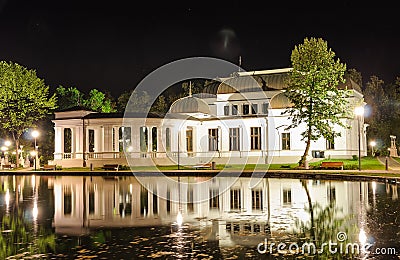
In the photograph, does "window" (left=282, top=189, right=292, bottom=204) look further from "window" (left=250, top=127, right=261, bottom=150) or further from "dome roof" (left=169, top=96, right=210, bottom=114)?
"dome roof" (left=169, top=96, right=210, bottom=114)

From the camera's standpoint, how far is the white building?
53.0 m

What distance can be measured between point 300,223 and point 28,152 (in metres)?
59.7

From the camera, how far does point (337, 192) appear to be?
933 inches

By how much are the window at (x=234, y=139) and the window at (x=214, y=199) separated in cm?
3075

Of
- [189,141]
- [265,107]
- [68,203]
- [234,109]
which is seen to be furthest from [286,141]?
[68,203]

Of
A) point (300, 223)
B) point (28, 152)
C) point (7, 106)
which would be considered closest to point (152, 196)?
point (300, 223)

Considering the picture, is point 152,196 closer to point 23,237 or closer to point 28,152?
point 23,237

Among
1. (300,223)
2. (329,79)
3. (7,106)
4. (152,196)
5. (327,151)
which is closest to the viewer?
(300,223)

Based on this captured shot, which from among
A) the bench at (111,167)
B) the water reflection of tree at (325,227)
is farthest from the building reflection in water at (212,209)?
the bench at (111,167)

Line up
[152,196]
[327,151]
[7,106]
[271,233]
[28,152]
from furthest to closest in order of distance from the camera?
[28,152], [7,106], [327,151], [152,196], [271,233]

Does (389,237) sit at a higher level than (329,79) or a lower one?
lower

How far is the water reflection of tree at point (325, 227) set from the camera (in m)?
11.0

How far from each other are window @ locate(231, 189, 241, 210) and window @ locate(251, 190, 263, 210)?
57 cm

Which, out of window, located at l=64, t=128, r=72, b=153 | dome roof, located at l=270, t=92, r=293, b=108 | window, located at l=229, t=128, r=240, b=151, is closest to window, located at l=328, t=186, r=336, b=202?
dome roof, located at l=270, t=92, r=293, b=108
